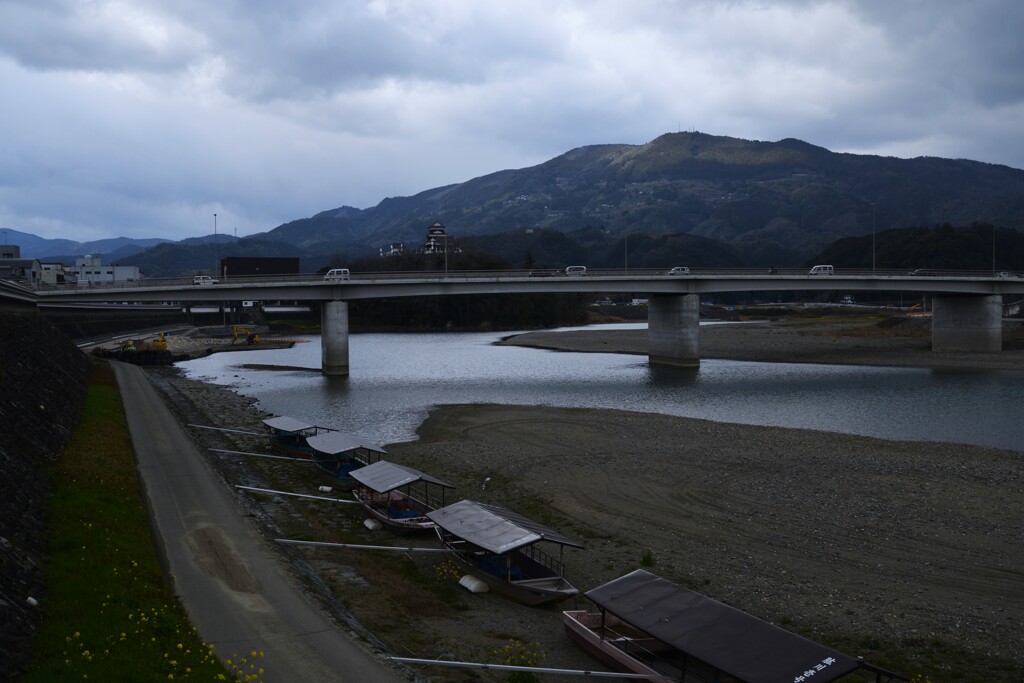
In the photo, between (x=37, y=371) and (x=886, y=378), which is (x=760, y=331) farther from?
(x=37, y=371)

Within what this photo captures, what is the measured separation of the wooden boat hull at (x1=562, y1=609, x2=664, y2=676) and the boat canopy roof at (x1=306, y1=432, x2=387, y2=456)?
13.6 m

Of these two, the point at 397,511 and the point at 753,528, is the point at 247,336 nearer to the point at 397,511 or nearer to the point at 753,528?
the point at 397,511

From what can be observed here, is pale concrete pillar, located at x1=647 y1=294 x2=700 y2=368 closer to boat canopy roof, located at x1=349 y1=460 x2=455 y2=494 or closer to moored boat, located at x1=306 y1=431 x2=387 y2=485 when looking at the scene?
moored boat, located at x1=306 y1=431 x2=387 y2=485

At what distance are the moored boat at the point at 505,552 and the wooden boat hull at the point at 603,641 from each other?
1.31 metres

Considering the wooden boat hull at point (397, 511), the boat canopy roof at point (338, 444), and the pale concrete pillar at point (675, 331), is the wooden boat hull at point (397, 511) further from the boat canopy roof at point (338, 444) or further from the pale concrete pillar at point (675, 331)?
the pale concrete pillar at point (675, 331)

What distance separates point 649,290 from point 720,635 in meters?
60.9

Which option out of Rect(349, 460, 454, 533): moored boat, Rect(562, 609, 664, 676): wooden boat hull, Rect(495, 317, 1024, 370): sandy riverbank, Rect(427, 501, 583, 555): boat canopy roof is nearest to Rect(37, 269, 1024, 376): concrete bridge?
Rect(495, 317, 1024, 370): sandy riverbank

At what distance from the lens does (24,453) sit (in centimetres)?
1936

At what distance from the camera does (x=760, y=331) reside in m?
119

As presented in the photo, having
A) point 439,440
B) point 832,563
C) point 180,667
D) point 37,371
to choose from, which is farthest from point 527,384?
point 180,667

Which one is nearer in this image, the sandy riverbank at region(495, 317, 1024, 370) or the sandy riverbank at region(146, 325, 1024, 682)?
the sandy riverbank at region(146, 325, 1024, 682)

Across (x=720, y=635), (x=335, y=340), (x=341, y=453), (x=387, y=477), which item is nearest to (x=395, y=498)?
(x=387, y=477)

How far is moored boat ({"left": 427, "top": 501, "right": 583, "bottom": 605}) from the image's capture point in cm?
1689

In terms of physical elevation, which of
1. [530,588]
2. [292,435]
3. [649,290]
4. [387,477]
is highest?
[649,290]
